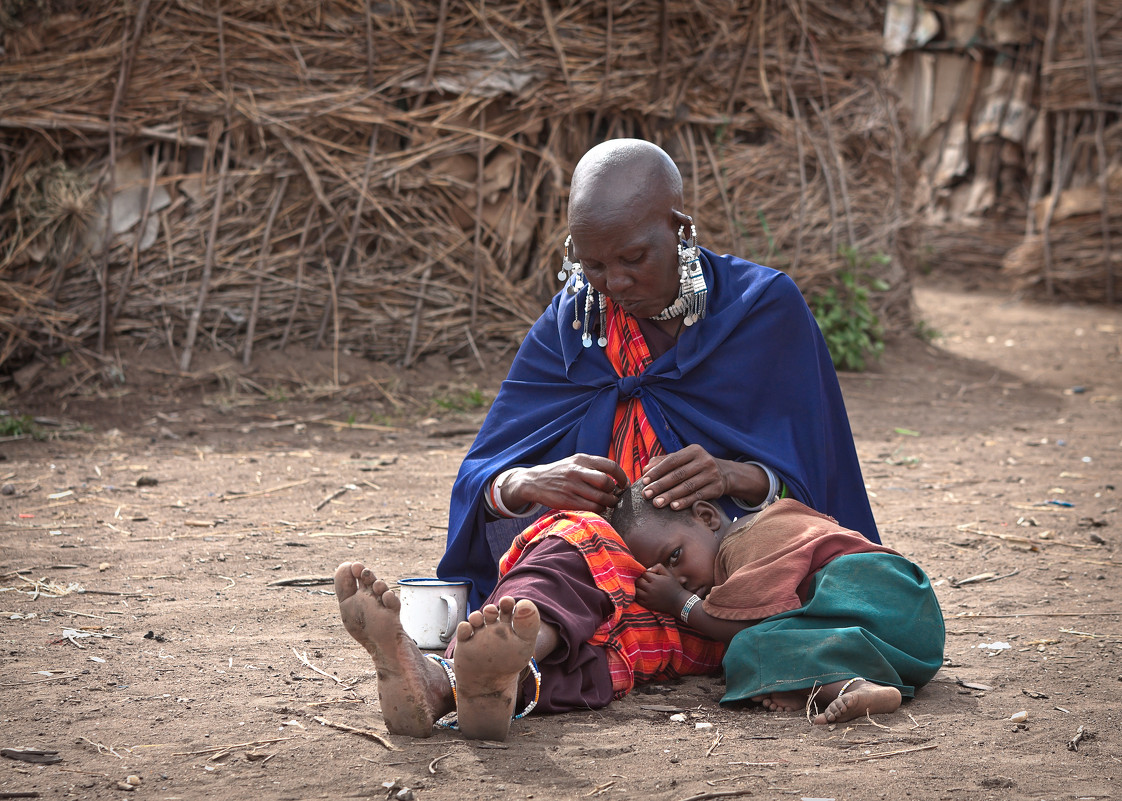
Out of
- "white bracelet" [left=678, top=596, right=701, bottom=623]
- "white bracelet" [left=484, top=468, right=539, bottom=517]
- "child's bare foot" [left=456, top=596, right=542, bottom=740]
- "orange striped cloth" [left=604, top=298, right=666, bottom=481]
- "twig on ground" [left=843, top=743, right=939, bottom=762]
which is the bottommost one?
"twig on ground" [left=843, top=743, right=939, bottom=762]

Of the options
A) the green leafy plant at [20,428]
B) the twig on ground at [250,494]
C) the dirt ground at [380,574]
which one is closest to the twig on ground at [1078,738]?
the dirt ground at [380,574]

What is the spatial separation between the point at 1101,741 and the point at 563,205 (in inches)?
211

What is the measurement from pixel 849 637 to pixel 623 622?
555 mm

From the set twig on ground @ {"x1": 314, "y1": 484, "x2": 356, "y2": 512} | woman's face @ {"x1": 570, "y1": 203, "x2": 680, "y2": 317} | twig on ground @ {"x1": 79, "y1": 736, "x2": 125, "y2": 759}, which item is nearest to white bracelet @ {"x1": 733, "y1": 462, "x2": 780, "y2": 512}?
woman's face @ {"x1": 570, "y1": 203, "x2": 680, "y2": 317}

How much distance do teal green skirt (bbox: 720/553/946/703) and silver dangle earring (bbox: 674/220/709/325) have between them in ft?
2.68

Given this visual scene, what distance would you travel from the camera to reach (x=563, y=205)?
7082mm

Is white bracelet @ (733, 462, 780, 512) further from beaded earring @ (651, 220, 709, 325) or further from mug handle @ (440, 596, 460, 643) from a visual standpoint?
mug handle @ (440, 596, 460, 643)

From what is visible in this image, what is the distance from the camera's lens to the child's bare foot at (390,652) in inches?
85.6

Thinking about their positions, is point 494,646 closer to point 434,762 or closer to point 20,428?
point 434,762

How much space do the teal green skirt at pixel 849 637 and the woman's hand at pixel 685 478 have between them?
35 cm

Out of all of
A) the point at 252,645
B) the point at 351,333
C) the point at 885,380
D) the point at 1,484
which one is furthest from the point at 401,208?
the point at 252,645

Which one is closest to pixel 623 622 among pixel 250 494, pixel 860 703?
pixel 860 703

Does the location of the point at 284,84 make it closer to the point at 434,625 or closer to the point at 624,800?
the point at 434,625

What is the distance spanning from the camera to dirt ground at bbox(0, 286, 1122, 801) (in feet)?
6.83
